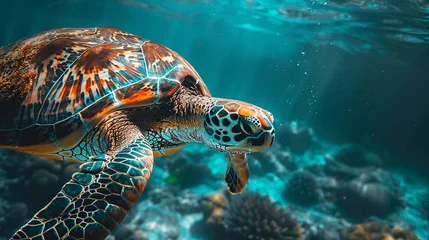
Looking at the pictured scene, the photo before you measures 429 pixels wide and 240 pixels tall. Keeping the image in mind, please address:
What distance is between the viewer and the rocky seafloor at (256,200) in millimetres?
4891

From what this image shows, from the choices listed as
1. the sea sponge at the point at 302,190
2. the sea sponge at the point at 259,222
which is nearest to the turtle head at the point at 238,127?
the sea sponge at the point at 259,222

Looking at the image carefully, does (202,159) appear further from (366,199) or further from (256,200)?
(366,199)

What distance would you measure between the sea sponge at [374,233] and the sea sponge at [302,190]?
1.66m

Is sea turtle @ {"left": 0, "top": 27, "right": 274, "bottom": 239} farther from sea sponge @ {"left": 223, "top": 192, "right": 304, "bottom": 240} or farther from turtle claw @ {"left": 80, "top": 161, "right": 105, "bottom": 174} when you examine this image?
sea sponge @ {"left": 223, "top": 192, "right": 304, "bottom": 240}

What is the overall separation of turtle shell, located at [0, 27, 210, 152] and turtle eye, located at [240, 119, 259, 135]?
0.89 m

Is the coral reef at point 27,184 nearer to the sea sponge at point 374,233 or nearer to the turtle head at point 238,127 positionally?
the turtle head at point 238,127

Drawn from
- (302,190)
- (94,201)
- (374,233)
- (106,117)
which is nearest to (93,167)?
(94,201)

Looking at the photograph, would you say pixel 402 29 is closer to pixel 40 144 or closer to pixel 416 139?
pixel 416 139

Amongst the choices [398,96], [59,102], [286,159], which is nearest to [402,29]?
[398,96]

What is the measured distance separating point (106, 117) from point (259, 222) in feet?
12.3

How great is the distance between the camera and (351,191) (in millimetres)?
7652

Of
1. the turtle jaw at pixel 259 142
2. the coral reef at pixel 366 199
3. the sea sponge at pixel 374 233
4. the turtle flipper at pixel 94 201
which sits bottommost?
the coral reef at pixel 366 199

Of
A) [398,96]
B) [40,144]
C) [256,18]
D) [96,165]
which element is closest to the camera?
[96,165]

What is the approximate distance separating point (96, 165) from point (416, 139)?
17.0 meters
